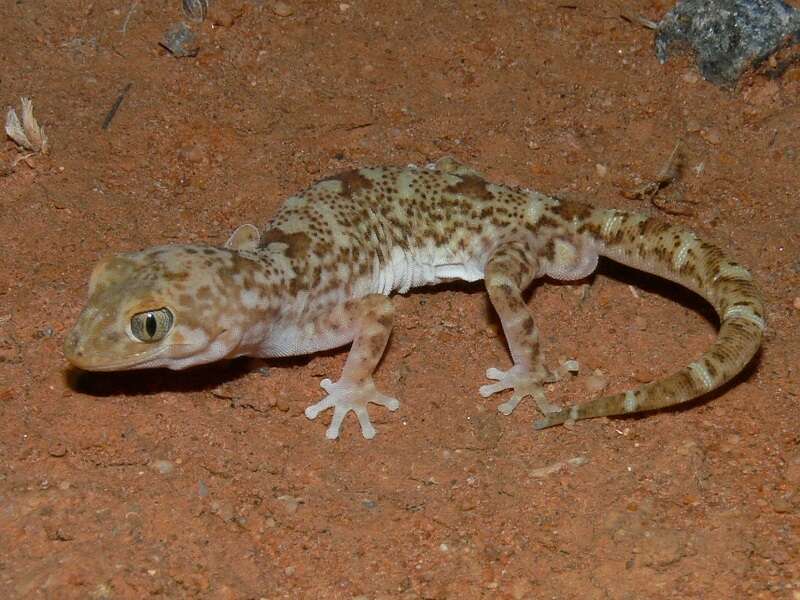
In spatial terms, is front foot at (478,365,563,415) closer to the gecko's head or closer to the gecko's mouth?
the gecko's head

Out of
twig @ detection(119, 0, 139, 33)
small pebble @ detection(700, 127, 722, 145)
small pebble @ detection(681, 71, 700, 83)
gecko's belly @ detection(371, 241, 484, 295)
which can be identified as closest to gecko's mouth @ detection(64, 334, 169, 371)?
gecko's belly @ detection(371, 241, 484, 295)

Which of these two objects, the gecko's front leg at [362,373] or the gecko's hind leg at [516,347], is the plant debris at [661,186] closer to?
the gecko's hind leg at [516,347]

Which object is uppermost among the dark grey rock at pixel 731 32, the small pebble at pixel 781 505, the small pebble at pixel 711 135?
the dark grey rock at pixel 731 32

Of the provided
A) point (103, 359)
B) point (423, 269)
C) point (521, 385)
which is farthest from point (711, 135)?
point (103, 359)

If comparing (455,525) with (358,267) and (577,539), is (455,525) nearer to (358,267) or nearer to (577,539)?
(577,539)

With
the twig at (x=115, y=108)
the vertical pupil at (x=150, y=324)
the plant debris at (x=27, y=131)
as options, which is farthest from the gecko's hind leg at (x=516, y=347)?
the plant debris at (x=27, y=131)
